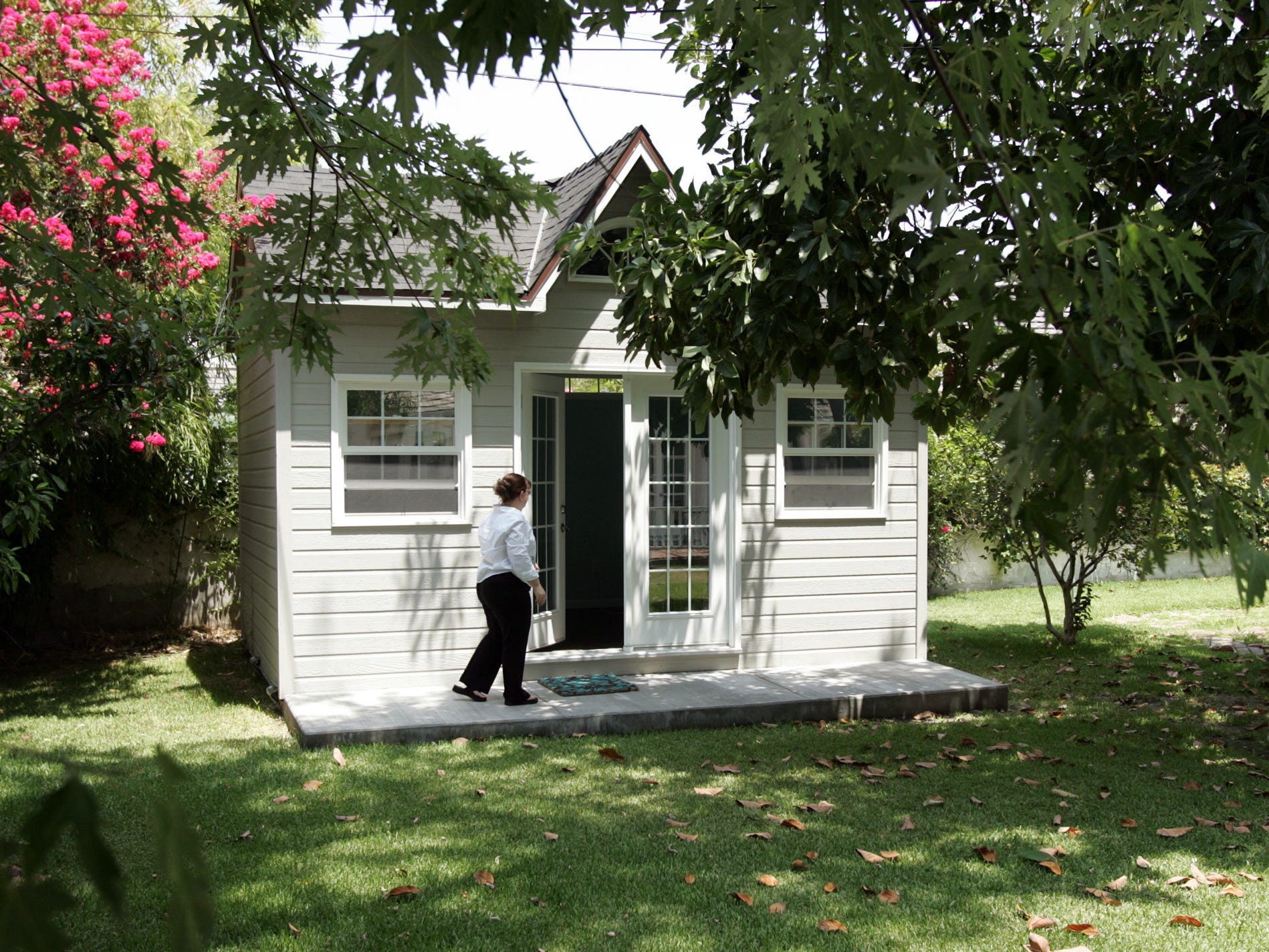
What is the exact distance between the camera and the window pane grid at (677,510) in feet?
31.1

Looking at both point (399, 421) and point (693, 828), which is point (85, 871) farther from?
point (399, 421)

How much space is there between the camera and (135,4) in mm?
15625

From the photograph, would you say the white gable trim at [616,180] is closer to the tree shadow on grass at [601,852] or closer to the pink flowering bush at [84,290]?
the pink flowering bush at [84,290]

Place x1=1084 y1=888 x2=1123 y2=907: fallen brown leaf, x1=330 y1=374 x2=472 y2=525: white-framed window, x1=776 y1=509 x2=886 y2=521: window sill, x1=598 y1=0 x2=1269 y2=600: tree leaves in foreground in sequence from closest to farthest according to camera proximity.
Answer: x1=598 y1=0 x2=1269 y2=600: tree leaves in foreground < x1=1084 y1=888 x2=1123 y2=907: fallen brown leaf < x1=330 y1=374 x2=472 y2=525: white-framed window < x1=776 y1=509 x2=886 y2=521: window sill

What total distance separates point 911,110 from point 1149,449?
959mm

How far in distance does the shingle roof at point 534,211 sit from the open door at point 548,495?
40.4 inches

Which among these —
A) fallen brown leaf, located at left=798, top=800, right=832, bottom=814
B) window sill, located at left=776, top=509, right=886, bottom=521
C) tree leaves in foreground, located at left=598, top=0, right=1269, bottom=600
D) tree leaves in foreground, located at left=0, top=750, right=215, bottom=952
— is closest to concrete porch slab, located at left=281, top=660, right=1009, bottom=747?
window sill, located at left=776, top=509, right=886, bottom=521

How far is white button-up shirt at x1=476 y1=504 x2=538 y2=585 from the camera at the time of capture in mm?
7820

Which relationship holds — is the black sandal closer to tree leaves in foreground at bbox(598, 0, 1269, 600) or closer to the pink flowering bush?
tree leaves in foreground at bbox(598, 0, 1269, 600)

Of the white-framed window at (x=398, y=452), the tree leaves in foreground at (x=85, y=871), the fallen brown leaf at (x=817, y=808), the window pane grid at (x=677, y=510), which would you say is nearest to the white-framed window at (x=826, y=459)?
the window pane grid at (x=677, y=510)

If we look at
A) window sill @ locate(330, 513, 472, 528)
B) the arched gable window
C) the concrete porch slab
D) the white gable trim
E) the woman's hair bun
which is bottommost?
the concrete porch slab

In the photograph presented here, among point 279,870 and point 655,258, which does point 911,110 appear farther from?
point 655,258

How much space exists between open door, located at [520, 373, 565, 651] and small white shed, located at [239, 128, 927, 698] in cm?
2

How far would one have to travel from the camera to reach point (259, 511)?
1004cm
